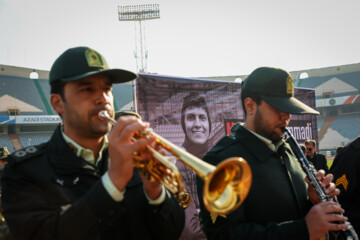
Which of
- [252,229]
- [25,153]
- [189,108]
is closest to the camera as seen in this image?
[25,153]

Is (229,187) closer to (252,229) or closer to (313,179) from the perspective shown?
(252,229)

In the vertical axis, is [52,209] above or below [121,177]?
below

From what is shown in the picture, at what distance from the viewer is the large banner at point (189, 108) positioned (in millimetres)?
4691

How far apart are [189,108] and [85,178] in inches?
140

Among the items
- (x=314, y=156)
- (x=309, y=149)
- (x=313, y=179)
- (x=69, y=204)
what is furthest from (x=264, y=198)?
(x=314, y=156)

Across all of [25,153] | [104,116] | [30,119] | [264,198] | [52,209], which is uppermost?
[104,116]

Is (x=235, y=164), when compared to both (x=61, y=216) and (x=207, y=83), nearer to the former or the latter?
(x=61, y=216)

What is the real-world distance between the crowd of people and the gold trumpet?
0.08 meters

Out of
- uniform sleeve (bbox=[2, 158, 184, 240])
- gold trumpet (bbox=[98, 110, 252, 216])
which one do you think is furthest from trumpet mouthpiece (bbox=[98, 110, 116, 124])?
uniform sleeve (bbox=[2, 158, 184, 240])

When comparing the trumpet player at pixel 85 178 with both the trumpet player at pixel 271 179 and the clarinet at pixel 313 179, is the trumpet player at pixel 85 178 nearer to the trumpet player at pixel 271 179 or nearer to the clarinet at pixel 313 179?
the trumpet player at pixel 271 179

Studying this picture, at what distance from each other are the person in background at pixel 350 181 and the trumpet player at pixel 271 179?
30.2 inches

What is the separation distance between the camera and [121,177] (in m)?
1.41

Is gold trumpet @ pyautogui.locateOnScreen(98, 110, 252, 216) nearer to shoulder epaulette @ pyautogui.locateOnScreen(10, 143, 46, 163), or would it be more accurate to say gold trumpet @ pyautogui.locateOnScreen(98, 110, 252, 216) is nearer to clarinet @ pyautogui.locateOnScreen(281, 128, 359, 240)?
shoulder epaulette @ pyautogui.locateOnScreen(10, 143, 46, 163)

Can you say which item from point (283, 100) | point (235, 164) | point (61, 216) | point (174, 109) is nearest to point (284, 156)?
point (283, 100)
